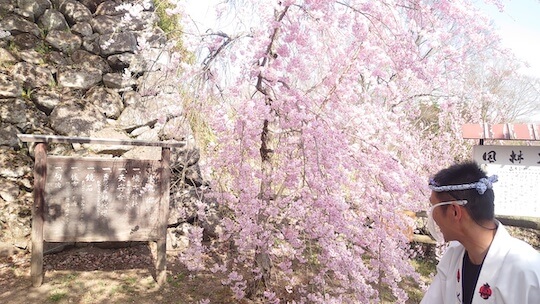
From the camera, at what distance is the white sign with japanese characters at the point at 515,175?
3.95 meters

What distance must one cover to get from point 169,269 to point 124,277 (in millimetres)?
665

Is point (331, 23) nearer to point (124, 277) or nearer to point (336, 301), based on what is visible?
point (336, 301)

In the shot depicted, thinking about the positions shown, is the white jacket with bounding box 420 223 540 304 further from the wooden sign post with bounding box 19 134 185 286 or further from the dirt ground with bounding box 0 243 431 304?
the wooden sign post with bounding box 19 134 185 286

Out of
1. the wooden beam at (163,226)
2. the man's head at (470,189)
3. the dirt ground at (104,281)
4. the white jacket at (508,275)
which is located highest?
the man's head at (470,189)

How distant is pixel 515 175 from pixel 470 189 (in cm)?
284

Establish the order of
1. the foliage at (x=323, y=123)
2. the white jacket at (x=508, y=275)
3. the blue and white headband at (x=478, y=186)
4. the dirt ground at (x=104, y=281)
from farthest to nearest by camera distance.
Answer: the dirt ground at (x=104, y=281) < the foliage at (x=323, y=123) < the blue and white headband at (x=478, y=186) < the white jacket at (x=508, y=275)

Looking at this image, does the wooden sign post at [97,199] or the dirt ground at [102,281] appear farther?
the wooden sign post at [97,199]

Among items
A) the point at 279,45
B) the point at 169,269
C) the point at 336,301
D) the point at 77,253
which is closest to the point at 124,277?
the point at 169,269

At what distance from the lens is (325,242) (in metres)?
3.58

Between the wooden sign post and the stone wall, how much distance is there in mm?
864

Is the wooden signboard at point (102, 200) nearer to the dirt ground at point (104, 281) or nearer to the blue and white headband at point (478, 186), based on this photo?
the dirt ground at point (104, 281)

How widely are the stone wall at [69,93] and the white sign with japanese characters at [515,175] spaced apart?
165 inches

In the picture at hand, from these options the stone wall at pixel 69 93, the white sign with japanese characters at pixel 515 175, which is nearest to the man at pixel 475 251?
the white sign with japanese characters at pixel 515 175

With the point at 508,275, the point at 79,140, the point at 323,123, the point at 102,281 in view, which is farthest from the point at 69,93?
the point at 508,275
